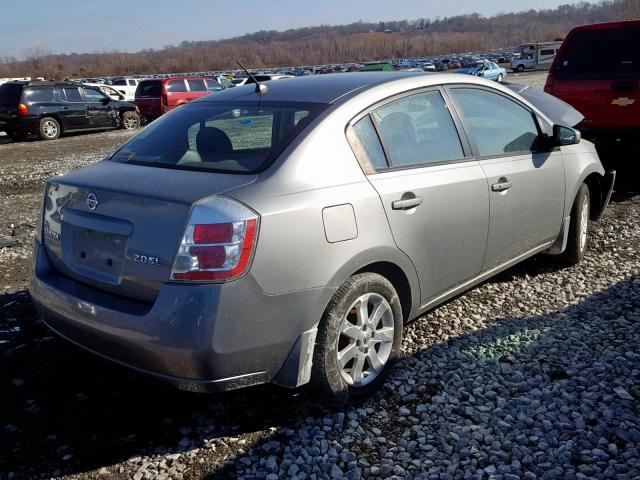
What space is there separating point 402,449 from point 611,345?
1706mm

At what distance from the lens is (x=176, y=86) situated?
2223 cm

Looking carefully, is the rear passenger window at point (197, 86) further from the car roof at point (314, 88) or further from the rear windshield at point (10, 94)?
the car roof at point (314, 88)

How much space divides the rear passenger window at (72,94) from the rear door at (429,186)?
56.4 ft

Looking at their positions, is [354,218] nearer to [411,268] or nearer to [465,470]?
[411,268]

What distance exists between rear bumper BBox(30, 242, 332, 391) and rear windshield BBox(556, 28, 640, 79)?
255 inches

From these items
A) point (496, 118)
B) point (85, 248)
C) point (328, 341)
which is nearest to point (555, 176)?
point (496, 118)

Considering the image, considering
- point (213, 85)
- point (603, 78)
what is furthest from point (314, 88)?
point (213, 85)

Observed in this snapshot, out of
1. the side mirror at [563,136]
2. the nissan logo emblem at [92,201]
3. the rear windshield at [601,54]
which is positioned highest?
the rear windshield at [601,54]

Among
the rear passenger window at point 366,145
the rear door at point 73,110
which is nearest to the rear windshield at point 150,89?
the rear door at point 73,110

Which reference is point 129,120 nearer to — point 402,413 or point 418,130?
point 418,130

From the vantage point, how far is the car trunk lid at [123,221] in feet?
8.59

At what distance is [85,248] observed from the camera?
291cm

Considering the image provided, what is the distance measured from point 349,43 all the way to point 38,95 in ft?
495

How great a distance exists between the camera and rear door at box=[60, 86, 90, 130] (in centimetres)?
1822
